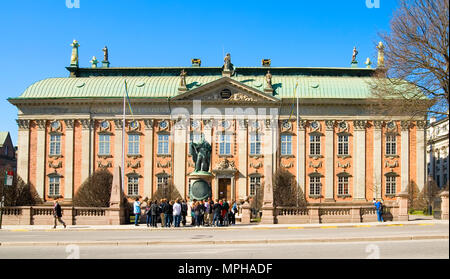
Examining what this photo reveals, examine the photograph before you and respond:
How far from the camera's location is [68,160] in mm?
66875

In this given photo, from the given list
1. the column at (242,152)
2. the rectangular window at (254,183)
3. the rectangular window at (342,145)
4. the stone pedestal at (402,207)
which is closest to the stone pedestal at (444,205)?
the stone pedestal at (402,207)

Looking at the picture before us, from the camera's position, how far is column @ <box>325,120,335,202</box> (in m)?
66.4

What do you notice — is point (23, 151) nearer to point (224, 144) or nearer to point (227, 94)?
point (224, 144)

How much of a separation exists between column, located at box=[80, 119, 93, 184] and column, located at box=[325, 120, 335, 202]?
26.0 m

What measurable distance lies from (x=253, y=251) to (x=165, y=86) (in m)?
50.8

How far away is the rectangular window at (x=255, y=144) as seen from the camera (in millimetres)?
67000

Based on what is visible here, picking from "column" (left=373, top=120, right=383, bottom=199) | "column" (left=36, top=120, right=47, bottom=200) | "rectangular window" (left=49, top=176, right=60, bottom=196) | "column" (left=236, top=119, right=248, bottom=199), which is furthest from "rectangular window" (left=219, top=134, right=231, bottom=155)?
"column" (left=36, top=120, right=47, bottom=200)

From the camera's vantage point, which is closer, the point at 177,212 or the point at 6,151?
the point at 177,212

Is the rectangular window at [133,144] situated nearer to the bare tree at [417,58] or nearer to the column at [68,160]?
the column at [68,160]

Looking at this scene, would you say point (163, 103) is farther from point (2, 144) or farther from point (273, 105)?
point (2, 144)

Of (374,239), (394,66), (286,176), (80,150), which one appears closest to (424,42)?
(394,66)

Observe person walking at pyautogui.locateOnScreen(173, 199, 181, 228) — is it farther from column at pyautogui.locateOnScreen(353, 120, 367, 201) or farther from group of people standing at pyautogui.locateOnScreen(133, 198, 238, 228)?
column at pyautogui.locateOnScreen(353, 120, 367, 201)

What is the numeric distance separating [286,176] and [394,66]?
18919 millimetres

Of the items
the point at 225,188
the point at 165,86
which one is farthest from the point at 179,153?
the point at 165,86
